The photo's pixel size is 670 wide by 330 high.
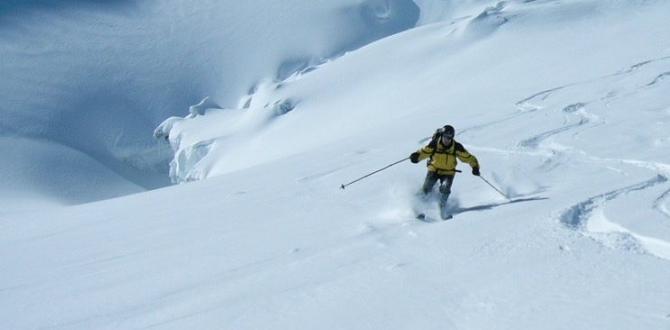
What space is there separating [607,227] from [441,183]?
94.0 inches

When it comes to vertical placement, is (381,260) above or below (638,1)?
above

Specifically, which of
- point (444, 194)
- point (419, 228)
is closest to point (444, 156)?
point (444, 194)

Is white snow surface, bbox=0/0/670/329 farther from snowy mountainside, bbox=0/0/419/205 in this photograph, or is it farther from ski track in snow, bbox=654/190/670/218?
snowy mountainside, bbox=0/0/419/205

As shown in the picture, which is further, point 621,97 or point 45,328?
point 621,97

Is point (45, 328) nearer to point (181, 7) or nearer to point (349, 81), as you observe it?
point (349, 81)

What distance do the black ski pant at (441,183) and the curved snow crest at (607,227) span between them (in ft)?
5.16

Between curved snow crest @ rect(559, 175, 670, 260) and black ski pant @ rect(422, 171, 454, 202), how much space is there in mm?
1574

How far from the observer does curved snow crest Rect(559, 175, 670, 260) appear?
5.98 m

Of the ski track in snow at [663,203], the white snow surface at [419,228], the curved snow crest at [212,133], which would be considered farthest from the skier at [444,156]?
the curved snow crest at [212,133]

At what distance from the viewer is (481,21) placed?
120ft

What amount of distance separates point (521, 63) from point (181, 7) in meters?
52.4

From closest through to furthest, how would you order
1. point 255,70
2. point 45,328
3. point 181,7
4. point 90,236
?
1. point 45,328
2. point 90,236
3. point 255,70
4. point 181,7

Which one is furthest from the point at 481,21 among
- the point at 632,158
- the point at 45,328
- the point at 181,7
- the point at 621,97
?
the point at 181,7

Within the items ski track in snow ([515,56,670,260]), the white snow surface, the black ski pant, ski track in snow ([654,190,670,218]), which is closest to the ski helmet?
the black ski pant
